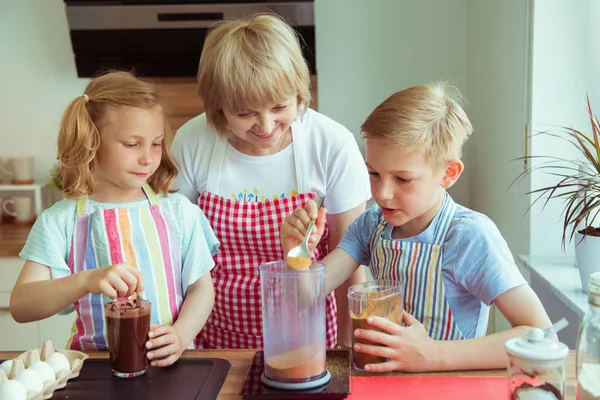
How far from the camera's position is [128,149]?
4.65 ft

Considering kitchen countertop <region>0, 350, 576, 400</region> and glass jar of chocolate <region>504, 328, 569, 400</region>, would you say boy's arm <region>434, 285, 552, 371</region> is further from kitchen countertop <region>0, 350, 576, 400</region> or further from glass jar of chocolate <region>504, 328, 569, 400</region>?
glass jar of chocolate <region>504, 328, 569, 400</region>

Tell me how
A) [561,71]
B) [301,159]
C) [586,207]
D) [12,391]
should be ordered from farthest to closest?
[561,71] → [586,207] → [301,159] → [12,391]

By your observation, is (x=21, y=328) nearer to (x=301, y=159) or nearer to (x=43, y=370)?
A: (x=301, y=159)

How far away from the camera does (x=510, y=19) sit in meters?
2.45

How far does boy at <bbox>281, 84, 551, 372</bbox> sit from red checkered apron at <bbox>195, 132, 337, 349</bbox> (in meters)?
0.26

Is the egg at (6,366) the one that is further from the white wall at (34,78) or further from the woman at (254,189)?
the white wall at (34,78)

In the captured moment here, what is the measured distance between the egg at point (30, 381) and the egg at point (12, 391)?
2 centimetres

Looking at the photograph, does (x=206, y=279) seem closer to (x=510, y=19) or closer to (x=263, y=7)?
(x=510, y=19)

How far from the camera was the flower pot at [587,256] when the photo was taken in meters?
1.86

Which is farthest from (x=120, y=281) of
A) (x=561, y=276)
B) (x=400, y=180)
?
(x=561, y=276)

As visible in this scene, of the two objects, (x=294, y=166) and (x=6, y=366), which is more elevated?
(x=294, y=166)

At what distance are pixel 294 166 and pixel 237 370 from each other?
0.61 metres

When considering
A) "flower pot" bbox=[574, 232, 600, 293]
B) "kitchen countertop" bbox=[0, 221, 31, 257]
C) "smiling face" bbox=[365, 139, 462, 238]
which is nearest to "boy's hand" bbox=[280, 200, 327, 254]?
"smiling face" bbox=[365, 139, 462, 238]

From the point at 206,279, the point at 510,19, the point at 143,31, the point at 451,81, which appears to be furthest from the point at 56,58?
the point at 206,279
